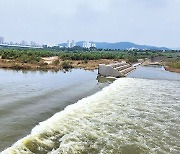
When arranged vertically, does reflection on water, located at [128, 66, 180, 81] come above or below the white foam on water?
below

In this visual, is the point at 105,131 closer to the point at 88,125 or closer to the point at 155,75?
the point at 88,125

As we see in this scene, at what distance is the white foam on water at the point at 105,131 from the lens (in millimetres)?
9484

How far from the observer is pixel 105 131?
11.6 m

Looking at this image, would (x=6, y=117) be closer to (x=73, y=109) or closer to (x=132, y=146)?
(x=73, y=109)

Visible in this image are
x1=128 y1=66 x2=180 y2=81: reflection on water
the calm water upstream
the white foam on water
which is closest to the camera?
the white foam on water

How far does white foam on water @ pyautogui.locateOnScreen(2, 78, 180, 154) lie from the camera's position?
9484 millimetres

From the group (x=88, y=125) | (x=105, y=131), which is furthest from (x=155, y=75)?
(x=105, y=131)

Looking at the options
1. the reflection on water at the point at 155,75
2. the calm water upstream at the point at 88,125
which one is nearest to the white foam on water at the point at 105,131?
the calm water upstream at the point at 88,125

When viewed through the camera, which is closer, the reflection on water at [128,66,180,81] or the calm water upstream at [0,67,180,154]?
the calm water upstream at [0,67,180,154]

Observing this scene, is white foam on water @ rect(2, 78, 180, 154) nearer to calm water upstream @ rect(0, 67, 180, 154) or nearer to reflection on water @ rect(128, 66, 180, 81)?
calm water upstream @ rect(0, 67, 180, 154)

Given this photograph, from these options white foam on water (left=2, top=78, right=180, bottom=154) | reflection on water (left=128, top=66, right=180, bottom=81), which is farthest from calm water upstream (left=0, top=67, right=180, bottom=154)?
reflection on water (left=128, top=66, right=180, bottom=81)

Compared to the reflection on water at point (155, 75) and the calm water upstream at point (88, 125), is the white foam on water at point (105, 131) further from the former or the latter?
the reflection on water at point (155, 75)

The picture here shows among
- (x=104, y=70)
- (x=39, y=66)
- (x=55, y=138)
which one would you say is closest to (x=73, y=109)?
(x=55, y=138)

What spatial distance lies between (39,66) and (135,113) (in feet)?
110
